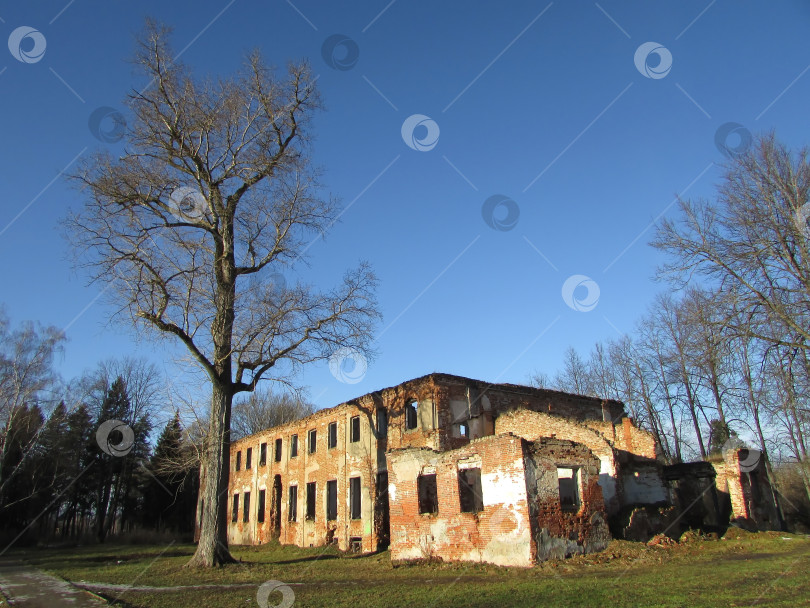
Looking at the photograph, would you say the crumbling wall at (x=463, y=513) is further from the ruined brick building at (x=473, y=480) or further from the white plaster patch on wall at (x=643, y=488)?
the white plaster patch on wall at (x=643, y=488)

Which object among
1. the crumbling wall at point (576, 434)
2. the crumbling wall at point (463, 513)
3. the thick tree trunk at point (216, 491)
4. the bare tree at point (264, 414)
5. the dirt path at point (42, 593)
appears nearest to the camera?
the dirt path at point (42, 593)

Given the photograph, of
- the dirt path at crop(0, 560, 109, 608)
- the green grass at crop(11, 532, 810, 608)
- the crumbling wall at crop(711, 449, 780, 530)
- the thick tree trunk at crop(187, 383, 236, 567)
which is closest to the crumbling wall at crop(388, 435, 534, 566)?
the green grass at crop(11, 532, 810, 608)

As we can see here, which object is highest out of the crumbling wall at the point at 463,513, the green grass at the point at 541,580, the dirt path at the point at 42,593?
the crumbling wall at the point at 463,513

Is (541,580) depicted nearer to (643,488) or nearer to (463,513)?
(463,513)

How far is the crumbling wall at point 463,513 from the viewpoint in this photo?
13.5 meters

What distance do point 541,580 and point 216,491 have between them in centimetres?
999

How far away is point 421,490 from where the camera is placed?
1802cm

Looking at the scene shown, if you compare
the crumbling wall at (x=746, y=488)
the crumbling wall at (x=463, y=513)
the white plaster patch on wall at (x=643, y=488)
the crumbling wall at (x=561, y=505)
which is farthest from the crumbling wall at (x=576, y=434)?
the crumbling wall at (x=746, y=488)

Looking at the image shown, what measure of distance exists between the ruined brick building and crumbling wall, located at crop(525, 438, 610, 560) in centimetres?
3

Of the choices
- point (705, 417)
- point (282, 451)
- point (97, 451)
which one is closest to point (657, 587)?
point (282, 451)

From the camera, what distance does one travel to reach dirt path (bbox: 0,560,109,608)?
Result: 31.8ft

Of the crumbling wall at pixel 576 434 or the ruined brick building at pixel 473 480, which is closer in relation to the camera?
the ruined brick building at pixel 473 480

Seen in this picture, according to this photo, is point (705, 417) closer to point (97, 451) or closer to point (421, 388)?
point (421, 388)

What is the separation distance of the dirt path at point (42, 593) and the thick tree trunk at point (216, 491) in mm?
Result: 3678
